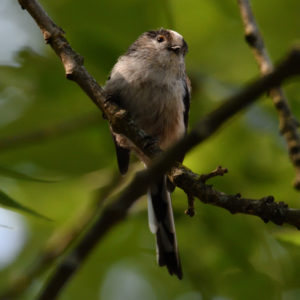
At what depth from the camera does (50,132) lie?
13.8ft

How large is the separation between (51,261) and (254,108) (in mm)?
1951

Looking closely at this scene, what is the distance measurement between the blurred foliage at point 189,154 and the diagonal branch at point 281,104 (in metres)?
0.89

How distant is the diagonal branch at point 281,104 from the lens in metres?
2.38

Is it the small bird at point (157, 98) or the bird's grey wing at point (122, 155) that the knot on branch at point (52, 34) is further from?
the small bird at point (157, 98)

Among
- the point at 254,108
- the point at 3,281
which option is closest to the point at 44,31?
the point at 254,108

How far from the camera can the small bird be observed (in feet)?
14.9

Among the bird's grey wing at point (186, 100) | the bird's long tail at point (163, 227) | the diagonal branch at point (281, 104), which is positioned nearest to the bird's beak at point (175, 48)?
the bird's grey wing at point (186, 100)

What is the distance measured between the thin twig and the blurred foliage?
0.17m

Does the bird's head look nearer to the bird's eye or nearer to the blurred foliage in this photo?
the bird's eye

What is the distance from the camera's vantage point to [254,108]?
4293 mm

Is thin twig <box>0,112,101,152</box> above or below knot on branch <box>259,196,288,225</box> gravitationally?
above

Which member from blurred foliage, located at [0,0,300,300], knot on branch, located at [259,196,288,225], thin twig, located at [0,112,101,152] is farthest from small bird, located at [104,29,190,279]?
knot on branch, located at [259,196,288,225]

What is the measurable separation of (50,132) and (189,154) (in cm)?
112

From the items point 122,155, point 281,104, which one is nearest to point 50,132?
point 122,155
